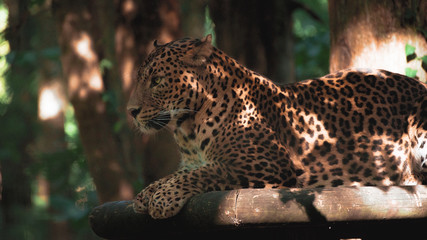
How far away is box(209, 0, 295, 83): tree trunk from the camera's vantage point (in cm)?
1096

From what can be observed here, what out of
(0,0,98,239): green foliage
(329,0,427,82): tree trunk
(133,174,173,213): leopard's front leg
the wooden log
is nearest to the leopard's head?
(133,174,173,213): leopard's front leg

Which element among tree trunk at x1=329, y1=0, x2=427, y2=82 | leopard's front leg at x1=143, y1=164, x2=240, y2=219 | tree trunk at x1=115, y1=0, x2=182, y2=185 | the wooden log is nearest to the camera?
the wooden log

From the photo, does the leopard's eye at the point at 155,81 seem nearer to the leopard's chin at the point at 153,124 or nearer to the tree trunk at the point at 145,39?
the leopard's chin at the point at 153,124

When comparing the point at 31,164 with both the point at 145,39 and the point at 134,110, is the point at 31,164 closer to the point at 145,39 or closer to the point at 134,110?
the point at 145,39

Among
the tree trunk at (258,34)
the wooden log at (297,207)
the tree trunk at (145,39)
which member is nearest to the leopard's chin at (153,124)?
the wooden log at (297,207)

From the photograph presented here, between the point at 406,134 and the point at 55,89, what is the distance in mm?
19211

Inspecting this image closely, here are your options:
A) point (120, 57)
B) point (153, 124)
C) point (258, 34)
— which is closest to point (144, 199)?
point (153, 124)

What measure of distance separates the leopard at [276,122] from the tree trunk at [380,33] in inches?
44.3

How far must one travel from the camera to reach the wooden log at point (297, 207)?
429cm

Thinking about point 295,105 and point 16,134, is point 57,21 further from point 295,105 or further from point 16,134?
point 16,134

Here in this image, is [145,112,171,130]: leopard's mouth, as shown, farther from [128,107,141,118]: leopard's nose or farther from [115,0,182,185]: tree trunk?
[115,0,182,185]: tree trunk

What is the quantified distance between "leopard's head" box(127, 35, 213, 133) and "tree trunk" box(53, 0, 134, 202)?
4.88m

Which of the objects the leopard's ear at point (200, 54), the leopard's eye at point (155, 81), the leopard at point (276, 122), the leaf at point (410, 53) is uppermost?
the leaf at point (410, 53)

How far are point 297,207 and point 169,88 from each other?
166 cm
